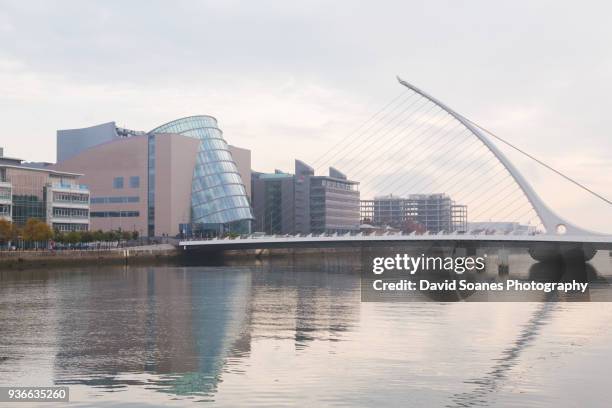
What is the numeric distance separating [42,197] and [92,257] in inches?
515

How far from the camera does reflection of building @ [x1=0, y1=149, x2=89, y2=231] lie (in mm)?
81438

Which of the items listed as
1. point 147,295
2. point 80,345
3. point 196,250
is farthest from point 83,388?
point 196,250

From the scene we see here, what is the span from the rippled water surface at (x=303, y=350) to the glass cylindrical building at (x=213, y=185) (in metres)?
72.5

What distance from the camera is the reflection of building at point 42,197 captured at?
81.4 metres

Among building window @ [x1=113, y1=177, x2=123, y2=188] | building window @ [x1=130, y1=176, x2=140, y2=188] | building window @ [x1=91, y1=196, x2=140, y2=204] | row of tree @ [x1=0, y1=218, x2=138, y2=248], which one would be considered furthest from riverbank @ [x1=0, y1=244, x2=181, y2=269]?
building window @ [x1=113, y1=177, x2=123, y2=188]

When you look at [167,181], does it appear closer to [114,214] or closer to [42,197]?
[114,214]

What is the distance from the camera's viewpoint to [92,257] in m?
77.3

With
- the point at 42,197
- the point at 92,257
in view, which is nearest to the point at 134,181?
the point at 42,197

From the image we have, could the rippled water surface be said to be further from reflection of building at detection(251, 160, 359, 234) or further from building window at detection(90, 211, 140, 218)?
reflection of building at detection(251, 160, 359, 234)

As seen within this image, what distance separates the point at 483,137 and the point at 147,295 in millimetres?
34517

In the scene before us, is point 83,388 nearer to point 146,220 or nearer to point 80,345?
point 80,345

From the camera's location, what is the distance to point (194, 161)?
384ft

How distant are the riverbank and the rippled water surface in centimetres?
2564

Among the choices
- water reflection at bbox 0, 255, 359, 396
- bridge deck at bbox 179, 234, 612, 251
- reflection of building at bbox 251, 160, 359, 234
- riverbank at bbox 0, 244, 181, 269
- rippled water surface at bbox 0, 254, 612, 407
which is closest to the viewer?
rippled water surface at bbox 0, 254, 612, 407
